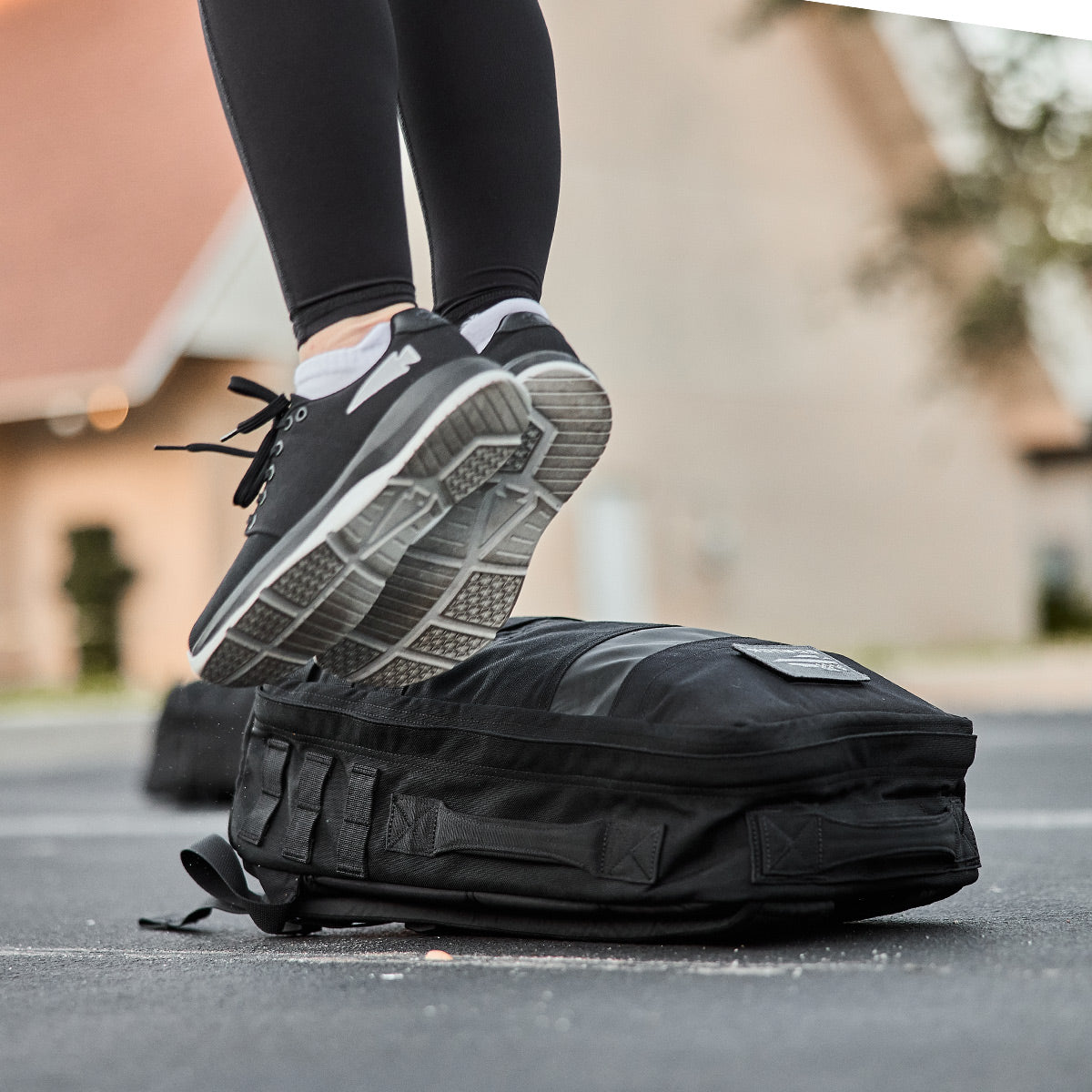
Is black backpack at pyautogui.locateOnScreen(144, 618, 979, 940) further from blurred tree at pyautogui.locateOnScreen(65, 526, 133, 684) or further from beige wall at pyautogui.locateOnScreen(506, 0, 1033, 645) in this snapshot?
beige wall at pyautogui.locateOnScreen(506, 0, 1033, 645)

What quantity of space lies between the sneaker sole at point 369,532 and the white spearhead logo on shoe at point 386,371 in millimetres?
81

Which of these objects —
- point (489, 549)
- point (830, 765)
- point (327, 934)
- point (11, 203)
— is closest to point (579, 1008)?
point (830, 765)

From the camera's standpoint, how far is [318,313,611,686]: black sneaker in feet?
5.88

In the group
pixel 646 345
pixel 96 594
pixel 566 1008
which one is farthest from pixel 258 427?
pixel 646 345

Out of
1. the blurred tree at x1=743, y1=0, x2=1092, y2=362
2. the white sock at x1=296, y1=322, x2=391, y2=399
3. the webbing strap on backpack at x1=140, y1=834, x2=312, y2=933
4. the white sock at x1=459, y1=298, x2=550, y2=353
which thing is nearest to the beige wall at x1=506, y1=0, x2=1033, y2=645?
the blurred tree at x1=743, y1=0, x2=1092, y2=362

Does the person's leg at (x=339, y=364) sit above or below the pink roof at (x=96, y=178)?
below

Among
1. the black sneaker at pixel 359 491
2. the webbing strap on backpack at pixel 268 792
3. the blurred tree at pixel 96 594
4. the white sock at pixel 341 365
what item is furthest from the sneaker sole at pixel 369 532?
the blurred tree at pixel 96 594

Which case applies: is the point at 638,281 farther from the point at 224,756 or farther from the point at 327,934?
the point at 327,934

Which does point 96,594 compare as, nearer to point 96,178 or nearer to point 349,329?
point 96,178

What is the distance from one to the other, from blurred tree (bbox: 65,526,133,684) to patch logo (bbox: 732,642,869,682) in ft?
37.3

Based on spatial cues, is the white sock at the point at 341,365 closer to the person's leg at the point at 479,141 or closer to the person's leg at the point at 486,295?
the person's leg at the point at 486,295

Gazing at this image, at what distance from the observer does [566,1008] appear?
1353 millimetres

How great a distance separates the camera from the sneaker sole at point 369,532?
1664 millimetres

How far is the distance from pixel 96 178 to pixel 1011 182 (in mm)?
8038
